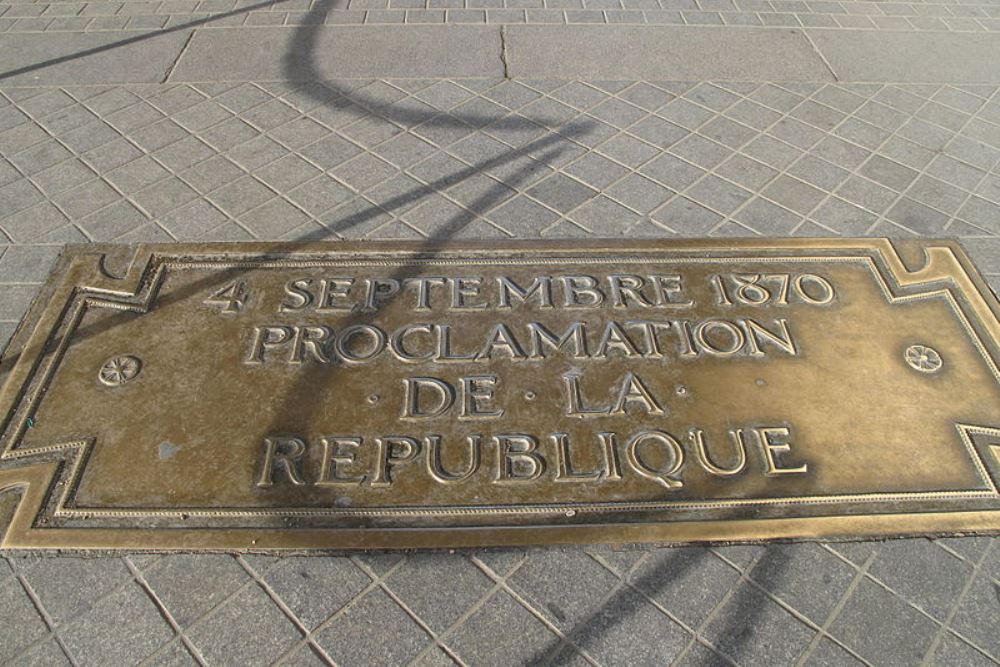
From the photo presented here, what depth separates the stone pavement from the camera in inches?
82.9

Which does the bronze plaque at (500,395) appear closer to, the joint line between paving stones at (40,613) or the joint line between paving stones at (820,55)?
the joint line between paving stones at (40,613)

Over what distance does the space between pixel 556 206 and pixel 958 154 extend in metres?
2.17

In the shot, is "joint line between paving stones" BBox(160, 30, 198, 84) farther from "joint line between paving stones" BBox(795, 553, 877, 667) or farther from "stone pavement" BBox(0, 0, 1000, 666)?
"joint line between paving stones" BBox(795, 553, 877, 667)

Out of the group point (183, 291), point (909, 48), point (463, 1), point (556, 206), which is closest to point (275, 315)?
point (183, 291)

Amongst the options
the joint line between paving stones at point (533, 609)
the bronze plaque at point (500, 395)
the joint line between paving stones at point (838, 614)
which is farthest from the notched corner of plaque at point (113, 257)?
the joint line between paving stones at point (838, 614)

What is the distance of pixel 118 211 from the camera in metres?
3.43

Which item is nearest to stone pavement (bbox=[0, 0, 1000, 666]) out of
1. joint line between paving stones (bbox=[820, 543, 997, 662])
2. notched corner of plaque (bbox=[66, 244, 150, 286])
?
joint line between paving stones (bbox=[820, 543, 997, 662])

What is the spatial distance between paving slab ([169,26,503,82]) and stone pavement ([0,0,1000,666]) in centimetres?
2

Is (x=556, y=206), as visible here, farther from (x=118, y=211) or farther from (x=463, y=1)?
(x=463, y=1)

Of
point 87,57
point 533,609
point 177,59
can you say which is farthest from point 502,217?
point 87,57

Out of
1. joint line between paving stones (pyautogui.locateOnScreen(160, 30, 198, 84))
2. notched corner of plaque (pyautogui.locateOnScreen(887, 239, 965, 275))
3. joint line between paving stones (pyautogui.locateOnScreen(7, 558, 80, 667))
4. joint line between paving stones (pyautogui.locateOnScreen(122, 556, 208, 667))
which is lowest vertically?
notched corner of plaque (pyautogui.locateOnScreen(887, 239, 965, 275))

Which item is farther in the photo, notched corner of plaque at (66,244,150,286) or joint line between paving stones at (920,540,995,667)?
notched corner of plaque at (66,244,150,286)

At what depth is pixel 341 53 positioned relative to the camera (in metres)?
4.56

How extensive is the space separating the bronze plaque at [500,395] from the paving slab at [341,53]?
1641 millimetres
